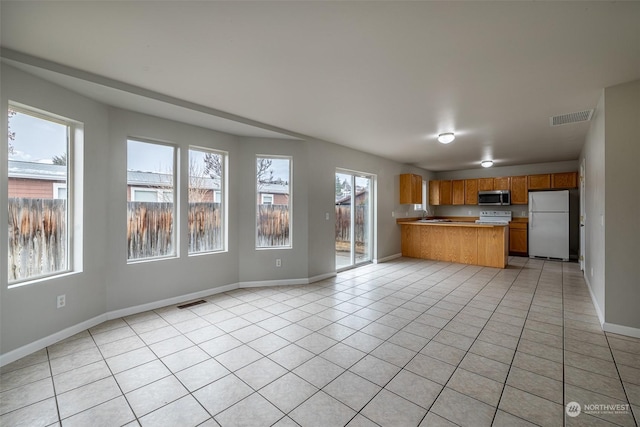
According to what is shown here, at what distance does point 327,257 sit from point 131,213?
3083mm

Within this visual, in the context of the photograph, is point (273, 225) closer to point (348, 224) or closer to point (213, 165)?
point (213, 165)

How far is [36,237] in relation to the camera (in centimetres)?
265

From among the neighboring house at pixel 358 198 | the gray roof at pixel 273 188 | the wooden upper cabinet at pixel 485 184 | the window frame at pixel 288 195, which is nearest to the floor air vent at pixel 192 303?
the window frame at pixel 288 195

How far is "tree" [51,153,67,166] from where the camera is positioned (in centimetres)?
280

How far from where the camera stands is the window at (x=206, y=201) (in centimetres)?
399

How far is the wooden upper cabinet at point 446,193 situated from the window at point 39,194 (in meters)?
8.57

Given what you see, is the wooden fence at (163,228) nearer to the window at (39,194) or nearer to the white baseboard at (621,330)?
the window at (39,194)

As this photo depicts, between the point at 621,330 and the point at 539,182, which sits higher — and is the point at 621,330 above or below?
below

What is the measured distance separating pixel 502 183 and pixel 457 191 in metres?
1.16

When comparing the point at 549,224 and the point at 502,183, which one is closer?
the point at 549,224

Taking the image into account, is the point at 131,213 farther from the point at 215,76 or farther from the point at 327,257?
the point at 327,257

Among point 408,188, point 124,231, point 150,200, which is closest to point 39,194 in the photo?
point 124,231

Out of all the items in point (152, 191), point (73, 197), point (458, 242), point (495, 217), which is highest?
point (152, 191)

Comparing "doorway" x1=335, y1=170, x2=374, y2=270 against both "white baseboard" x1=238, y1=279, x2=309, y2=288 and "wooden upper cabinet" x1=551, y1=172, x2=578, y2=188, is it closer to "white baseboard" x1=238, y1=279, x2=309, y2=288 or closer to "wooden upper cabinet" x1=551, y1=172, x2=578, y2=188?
"white baseboard" x1=238, y1=279, x2=309, y2=288
